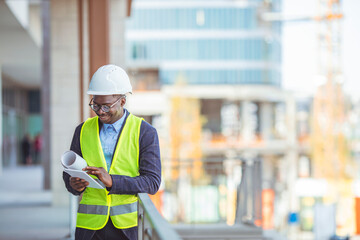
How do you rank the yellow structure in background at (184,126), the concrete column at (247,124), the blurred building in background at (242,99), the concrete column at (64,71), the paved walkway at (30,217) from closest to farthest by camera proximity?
the paved walkway at (30,217) → the concrete column at (64,71) → the yellow structure in background at (184,126) → the blurred building in background at (242,99) → the concrete column at (247,124)

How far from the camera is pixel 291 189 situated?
72.0 m

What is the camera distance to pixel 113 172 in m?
3.06

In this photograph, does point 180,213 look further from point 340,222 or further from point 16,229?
point 340,222

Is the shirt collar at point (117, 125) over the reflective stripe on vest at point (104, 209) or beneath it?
over

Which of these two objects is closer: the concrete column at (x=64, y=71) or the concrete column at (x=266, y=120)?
the concrete column at (x=64, y=71)

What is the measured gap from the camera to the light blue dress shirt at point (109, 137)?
3.12m

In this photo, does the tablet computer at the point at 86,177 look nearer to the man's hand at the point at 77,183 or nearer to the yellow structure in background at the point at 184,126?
the man's hand at the point at 77,183

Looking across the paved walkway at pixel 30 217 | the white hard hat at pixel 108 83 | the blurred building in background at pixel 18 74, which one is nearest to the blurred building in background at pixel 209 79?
the blurred building in background at pixel 18 74

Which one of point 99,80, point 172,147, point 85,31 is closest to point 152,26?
point 172,147

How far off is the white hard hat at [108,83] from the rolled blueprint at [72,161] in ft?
1.25

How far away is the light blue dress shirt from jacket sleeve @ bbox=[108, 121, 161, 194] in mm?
138

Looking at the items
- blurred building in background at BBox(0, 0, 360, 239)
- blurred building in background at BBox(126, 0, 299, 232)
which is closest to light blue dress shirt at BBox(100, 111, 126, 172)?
blurred building in background at BBox(0, 0, 360, 239)

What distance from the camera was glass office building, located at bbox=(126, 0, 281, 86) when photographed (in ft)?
213

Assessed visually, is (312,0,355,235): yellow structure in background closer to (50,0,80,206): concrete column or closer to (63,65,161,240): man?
(50,0,80,206): concrete column
